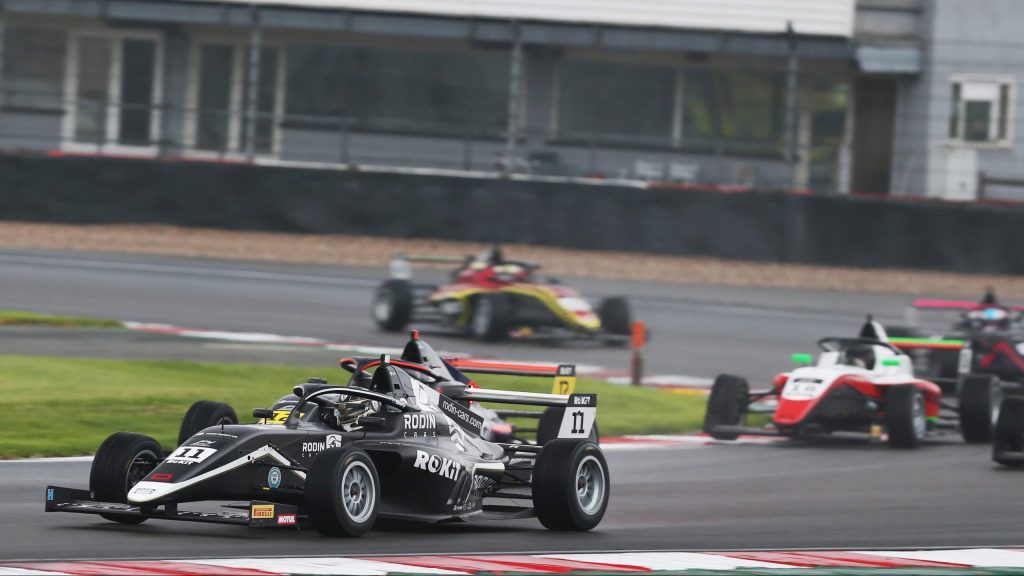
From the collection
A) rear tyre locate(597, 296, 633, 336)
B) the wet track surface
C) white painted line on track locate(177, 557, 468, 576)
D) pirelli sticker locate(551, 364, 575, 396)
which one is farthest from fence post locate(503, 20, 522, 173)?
white painted line on track locate(177, 557, 468, 576)

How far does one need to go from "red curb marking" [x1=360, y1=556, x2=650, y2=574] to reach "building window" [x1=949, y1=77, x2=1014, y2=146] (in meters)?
26.8

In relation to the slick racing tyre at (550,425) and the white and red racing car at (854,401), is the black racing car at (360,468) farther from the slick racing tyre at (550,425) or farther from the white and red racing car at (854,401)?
the white and red racing car at (854,401)

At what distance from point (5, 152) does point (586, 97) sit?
41.8 feet

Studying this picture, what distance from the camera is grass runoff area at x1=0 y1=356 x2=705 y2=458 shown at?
1301 centimetres

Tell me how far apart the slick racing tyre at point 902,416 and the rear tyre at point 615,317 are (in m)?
7.27

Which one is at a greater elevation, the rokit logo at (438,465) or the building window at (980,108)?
the building window at (980,108)

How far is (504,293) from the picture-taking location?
22.2m

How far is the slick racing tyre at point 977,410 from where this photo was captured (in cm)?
1627

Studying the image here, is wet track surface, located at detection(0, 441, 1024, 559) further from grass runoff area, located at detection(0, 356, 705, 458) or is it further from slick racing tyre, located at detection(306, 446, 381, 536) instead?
grass runoff area, located at detection(0, 356, 705, 458)

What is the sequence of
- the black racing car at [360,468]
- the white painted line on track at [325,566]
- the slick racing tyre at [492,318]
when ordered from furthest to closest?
the slick racing tyre at [492,318] → the black racing car at [360,468] → the white painted line on track at [325,566]

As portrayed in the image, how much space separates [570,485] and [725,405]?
667 cm

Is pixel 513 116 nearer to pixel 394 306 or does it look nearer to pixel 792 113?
pixel 792 113

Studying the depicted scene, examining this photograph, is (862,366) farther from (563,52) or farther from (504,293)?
(563,52)

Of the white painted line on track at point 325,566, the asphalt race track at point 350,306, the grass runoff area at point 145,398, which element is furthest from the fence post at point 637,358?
the white painted line on track at point 325,566
